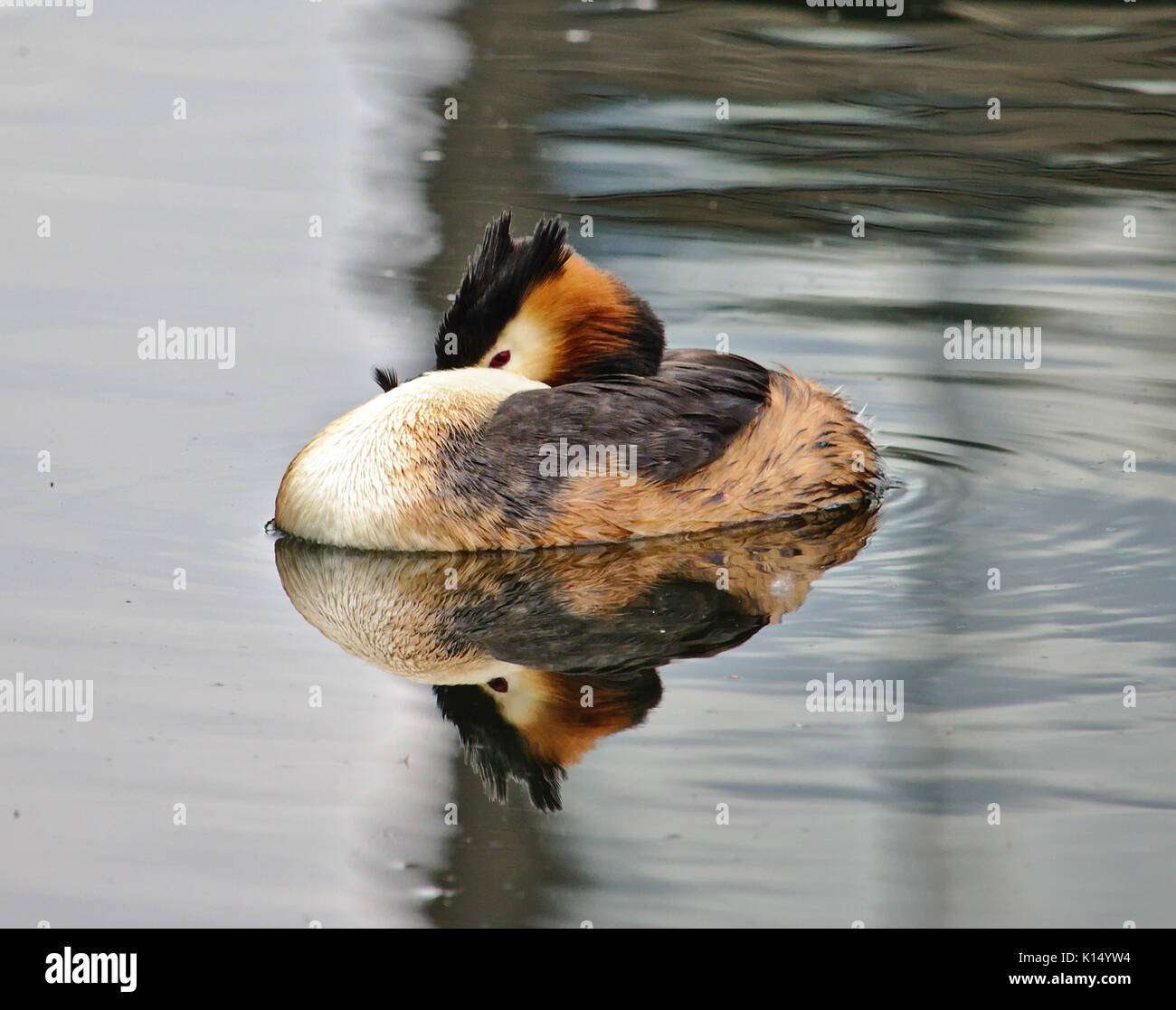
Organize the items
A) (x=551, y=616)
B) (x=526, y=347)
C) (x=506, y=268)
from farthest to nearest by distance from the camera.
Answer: (x=526, y=347) < (x=506, y=268) < (x=551, y=616)

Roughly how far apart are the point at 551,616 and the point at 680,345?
283 cm

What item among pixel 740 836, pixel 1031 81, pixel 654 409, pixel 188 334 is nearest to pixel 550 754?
pixel 740 836

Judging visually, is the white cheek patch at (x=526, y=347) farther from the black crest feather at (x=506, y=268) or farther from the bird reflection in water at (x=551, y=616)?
the bird reflection in water at (x=551, y=616)

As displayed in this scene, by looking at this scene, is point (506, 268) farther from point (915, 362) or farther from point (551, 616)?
point (915, 362)

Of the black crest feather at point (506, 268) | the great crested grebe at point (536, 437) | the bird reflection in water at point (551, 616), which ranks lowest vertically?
the bird reflection in water at point (551, 616)

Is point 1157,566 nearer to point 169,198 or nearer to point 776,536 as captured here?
point 776,536

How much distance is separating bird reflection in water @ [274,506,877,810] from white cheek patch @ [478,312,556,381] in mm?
718

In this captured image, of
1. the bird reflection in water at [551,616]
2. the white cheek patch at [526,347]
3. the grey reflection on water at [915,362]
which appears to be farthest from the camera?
the white cheek patch at [526,347]

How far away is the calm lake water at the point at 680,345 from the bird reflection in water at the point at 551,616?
0.02m

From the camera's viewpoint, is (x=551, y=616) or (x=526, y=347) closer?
(x=551, y=616)

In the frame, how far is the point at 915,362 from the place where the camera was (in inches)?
356

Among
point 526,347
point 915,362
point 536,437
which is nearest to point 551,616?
point 536,437

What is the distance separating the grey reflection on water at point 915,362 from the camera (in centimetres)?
500

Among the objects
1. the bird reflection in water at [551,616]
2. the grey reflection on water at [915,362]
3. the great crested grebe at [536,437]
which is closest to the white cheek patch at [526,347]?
the great crested grebe at [536,437]
